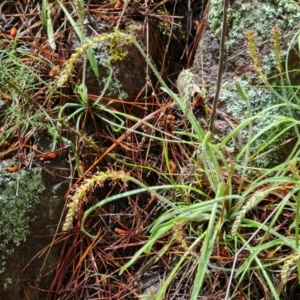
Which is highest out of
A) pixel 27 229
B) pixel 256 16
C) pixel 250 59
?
pixel 256 16

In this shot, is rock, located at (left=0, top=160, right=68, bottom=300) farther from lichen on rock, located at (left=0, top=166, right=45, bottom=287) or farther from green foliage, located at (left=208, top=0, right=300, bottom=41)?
green foliage, located at (left=208, top=0, right=300, bottom=41)

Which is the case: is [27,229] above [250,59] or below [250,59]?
below

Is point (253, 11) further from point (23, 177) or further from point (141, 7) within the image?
point (23, 177)

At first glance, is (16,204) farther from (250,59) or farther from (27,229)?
(250,59)

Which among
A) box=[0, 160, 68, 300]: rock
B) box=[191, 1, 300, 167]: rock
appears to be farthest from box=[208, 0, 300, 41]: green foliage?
box=[0, 160, 68, 300]: rock

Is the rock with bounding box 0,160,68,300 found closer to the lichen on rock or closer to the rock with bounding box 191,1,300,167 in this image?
the lichen on rock

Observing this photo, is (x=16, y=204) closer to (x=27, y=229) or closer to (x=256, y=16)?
(x=27, y=229)

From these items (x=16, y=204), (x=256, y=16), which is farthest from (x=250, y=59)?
(x=16, y=204)

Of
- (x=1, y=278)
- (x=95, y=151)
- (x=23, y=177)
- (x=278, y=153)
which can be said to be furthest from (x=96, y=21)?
(x=1, y=278)

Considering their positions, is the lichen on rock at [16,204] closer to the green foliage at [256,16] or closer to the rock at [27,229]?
the rock at [27,229]

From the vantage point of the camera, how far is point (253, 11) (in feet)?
5.68

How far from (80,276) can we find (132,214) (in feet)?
0.85

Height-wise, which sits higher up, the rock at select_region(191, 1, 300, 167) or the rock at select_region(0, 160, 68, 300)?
the rock at select_region(191, 1, 300, 167)

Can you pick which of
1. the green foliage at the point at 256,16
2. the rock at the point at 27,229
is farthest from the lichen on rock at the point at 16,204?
the green foliage at the point at 256,16
